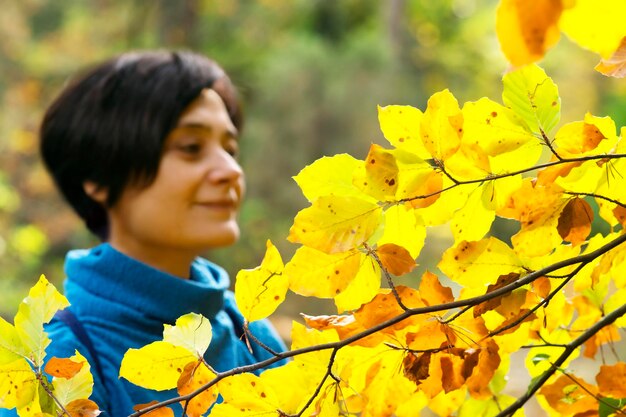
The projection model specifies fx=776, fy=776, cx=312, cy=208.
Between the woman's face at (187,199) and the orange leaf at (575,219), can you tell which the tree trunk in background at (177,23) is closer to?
the woman's face at (187,199)

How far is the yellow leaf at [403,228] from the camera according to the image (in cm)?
39

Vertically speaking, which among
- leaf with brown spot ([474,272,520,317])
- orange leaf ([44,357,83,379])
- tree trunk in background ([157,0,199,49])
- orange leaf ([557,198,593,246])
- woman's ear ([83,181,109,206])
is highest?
orange leaf ([557,198,593,246])

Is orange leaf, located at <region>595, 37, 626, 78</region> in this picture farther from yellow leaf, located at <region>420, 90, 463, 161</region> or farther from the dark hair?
the dark hair

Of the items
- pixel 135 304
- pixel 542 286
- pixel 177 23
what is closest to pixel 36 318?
pixel 542 286

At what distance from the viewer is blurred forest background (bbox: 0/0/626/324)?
23.5 feet

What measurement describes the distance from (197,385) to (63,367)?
0.24 ft

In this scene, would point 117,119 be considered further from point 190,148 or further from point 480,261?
point 480,261

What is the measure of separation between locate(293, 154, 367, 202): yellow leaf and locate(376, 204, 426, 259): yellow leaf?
0.02 m

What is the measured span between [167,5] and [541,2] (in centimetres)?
515

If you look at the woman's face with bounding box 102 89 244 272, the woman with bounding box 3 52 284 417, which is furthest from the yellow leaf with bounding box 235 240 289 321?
the woman's face with bounding box 102 89 244 272

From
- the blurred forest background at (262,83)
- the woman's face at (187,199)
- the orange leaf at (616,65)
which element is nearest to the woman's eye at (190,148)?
the woman's face at (187,199)

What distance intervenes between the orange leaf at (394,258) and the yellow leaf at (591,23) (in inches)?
6.9

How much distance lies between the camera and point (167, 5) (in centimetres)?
511

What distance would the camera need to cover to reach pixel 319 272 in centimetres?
38
